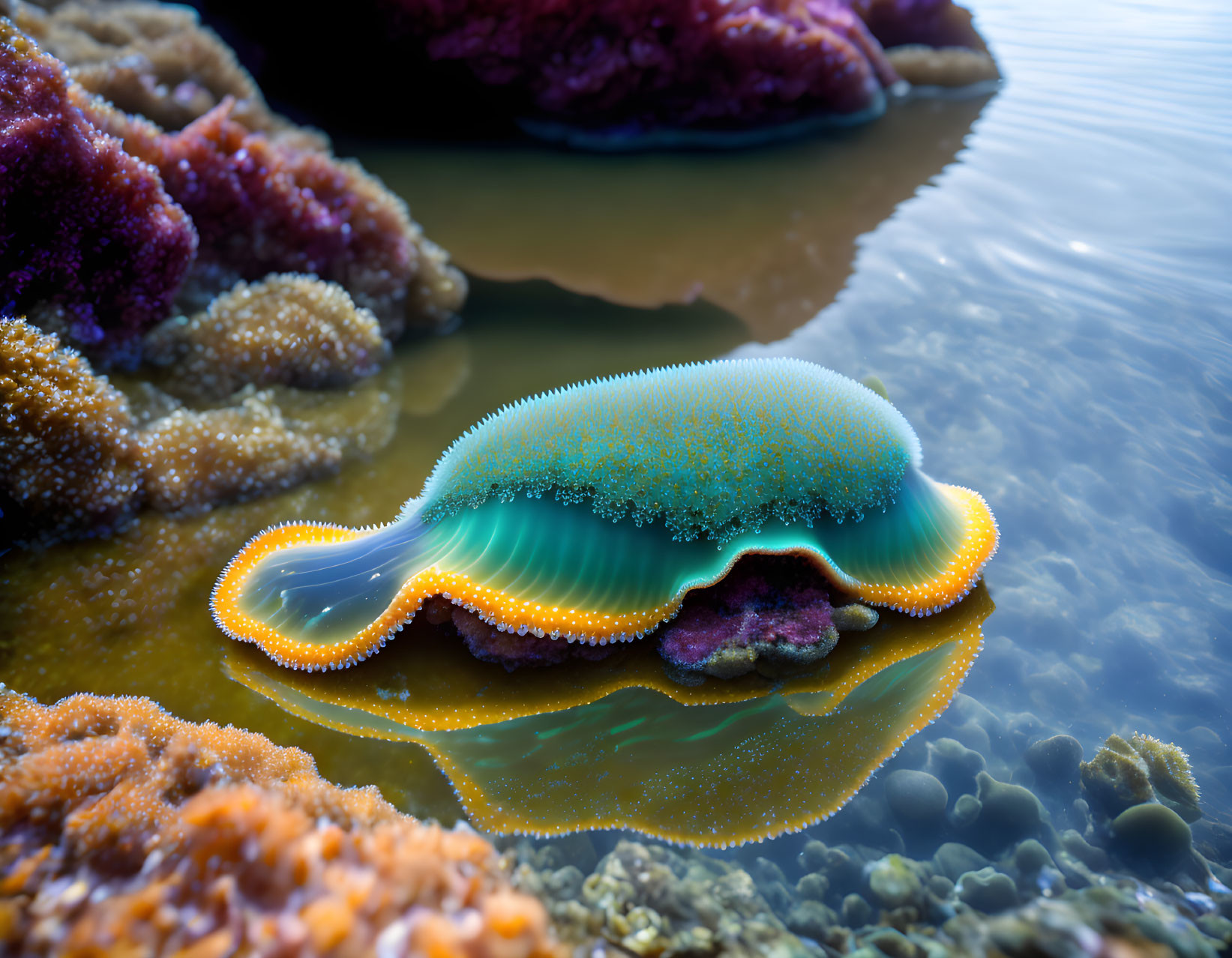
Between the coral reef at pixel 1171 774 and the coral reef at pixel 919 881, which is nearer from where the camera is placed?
the coral reef at pixel 919 881

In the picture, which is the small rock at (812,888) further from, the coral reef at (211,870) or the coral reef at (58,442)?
the coral reef at (58,442)

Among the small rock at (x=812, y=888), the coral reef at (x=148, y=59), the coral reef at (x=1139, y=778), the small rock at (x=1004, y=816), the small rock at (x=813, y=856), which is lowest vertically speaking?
the small rock at (x=813, y=856)

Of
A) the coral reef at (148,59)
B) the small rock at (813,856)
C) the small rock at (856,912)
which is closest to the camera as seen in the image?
the small rock at (856,912)

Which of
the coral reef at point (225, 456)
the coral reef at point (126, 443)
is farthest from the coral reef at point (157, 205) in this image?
the coral reef at point (225, 456)

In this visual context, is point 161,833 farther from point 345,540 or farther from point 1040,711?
point 1040,711

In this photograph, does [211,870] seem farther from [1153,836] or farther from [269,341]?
[269,341]

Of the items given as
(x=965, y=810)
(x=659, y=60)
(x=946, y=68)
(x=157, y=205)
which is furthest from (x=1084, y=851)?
(x=946, y=68)

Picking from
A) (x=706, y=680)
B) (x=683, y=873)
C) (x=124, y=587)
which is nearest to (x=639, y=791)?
(x=683, y=873)
